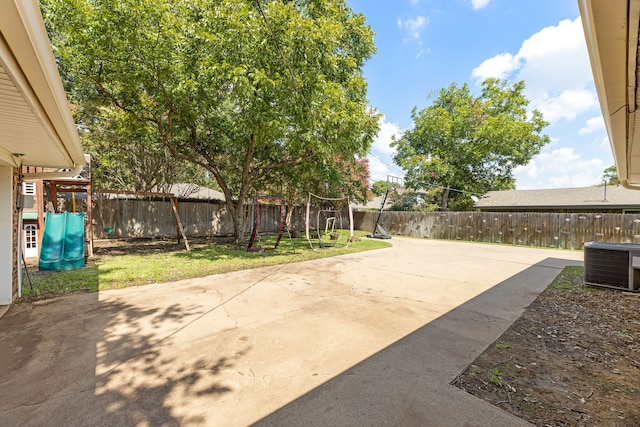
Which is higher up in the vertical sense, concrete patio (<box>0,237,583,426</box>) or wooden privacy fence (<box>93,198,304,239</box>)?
wooden privacy fence (<box>93,198,304,239</box>)

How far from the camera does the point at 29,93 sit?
6.30 feet

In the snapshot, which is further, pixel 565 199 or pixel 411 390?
pixel 565 199

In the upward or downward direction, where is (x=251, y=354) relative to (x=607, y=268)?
downward

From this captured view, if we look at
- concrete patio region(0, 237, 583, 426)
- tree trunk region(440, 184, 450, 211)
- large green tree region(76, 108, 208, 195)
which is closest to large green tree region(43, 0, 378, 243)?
large green tree region(76, 108, 208, 195)

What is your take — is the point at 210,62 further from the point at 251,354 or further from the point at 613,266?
the point at 613,266

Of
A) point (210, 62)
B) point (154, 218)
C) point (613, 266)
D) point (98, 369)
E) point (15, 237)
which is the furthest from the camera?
point (154, 218)

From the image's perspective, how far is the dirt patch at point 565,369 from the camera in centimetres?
187

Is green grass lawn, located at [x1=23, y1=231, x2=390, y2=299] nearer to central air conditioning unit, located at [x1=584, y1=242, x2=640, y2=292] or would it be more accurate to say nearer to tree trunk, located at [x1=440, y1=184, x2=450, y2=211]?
central air conditioning unit, located at [x1=584, y1=242, x2=640, y2=292]

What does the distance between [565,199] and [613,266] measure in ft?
50.4

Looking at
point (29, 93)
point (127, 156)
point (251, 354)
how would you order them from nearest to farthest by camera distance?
1. point (29, 93)
2. point (251, 354)
3. point (127, 156)

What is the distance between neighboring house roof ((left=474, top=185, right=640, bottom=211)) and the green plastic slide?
69.2 ft

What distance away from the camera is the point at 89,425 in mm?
1709

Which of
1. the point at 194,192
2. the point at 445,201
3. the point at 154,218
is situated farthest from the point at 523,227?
the point at 194,192

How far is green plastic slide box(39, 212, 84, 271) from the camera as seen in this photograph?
19.3 feet
